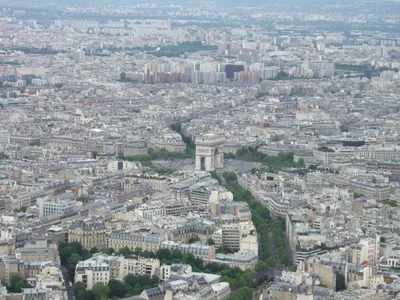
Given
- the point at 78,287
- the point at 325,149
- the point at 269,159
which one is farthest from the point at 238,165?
the point at 78,287

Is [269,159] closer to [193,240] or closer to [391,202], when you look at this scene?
[391,202]

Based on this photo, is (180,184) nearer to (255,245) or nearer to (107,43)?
(255,245)

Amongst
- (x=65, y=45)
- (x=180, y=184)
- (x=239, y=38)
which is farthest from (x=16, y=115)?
(x=239, y=38)

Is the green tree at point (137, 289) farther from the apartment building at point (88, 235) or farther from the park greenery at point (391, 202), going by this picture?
the park greenery at point (391, 202)

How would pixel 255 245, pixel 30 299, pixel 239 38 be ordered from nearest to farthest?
1. pixel 30 299
2. pixel 255 245
3. pixel 239 38

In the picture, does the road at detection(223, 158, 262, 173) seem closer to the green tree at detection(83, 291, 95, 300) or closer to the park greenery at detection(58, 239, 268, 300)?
the park greenery at detection(58, 239, 268, 300)

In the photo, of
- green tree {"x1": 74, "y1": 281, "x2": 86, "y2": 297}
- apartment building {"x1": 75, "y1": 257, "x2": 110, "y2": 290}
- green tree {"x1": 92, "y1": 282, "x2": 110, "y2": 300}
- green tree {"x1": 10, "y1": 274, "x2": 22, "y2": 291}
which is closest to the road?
apartment building {"x1": 75, "y1": 257, "x2": 110, "y2": 290}
